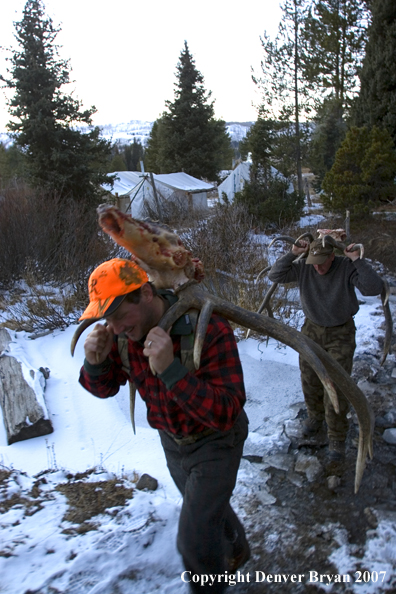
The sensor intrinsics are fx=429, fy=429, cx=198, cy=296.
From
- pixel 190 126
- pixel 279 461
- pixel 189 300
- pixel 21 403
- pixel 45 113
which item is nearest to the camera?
pixel 189 300

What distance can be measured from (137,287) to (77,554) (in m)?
1.65

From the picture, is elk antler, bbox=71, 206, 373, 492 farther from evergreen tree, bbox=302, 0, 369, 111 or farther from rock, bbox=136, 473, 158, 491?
evergreen tree, bbox=302, 0, 369, 111

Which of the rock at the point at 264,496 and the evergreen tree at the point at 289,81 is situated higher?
the evergreen tree at the point at 289,81

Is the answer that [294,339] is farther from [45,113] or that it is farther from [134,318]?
[45,113]

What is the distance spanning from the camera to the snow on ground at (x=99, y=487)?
232 cm

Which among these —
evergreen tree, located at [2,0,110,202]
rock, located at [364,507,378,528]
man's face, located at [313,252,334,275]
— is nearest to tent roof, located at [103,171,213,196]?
evergreen tree, located at [2,0,110,202]

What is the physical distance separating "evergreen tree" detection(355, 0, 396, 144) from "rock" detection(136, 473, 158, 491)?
10270 mm

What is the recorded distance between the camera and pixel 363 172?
33.2 ft

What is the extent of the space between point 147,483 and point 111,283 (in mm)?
2107

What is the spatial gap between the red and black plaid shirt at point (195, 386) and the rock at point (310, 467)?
6.33 feet

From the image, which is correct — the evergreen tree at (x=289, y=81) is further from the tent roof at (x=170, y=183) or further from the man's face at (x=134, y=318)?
the man's face at (x=134, y=318)

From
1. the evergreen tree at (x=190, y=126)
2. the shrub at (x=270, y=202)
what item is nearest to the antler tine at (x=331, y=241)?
the shrub at (x=270, y=202)

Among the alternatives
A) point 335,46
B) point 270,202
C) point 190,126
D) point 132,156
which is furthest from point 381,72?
point 132,156

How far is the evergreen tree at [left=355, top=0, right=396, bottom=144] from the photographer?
34.4 feet
